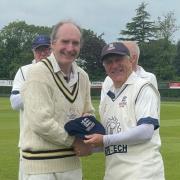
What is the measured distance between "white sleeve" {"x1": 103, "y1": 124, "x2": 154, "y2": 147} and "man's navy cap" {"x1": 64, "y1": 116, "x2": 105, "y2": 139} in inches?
4.4

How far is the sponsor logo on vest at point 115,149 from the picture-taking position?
14.8ft

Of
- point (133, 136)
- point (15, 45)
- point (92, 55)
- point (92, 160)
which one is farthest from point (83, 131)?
point (15, 45)

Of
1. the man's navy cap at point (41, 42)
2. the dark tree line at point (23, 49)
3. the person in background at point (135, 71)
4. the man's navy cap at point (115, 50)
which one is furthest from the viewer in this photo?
the dark tree line at point (23, 49)

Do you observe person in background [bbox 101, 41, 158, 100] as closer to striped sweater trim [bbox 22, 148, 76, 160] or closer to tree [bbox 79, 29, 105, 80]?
striped sweater trim [bbox 22, 148, 76, 160]

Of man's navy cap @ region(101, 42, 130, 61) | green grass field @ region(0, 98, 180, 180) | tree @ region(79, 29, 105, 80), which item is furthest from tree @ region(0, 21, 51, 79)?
man's navy cap @ region(101, 42, 130, 61)

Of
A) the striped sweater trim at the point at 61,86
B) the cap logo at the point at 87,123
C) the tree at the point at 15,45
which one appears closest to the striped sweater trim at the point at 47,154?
the cap logo at the point at 87,123

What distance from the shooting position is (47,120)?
14.3 ft

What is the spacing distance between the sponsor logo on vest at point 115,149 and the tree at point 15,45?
84.3 meters

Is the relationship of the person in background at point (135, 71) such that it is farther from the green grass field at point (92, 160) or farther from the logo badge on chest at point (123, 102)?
the green grass field at point (92, 160)

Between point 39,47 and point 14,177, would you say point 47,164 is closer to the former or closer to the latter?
point 39,47

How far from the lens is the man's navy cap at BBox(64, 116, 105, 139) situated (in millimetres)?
4422

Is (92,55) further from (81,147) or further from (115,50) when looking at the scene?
(81,147)

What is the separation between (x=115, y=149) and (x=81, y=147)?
0.29 m

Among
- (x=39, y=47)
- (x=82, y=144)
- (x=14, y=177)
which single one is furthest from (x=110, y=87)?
(x=14, y=177)
